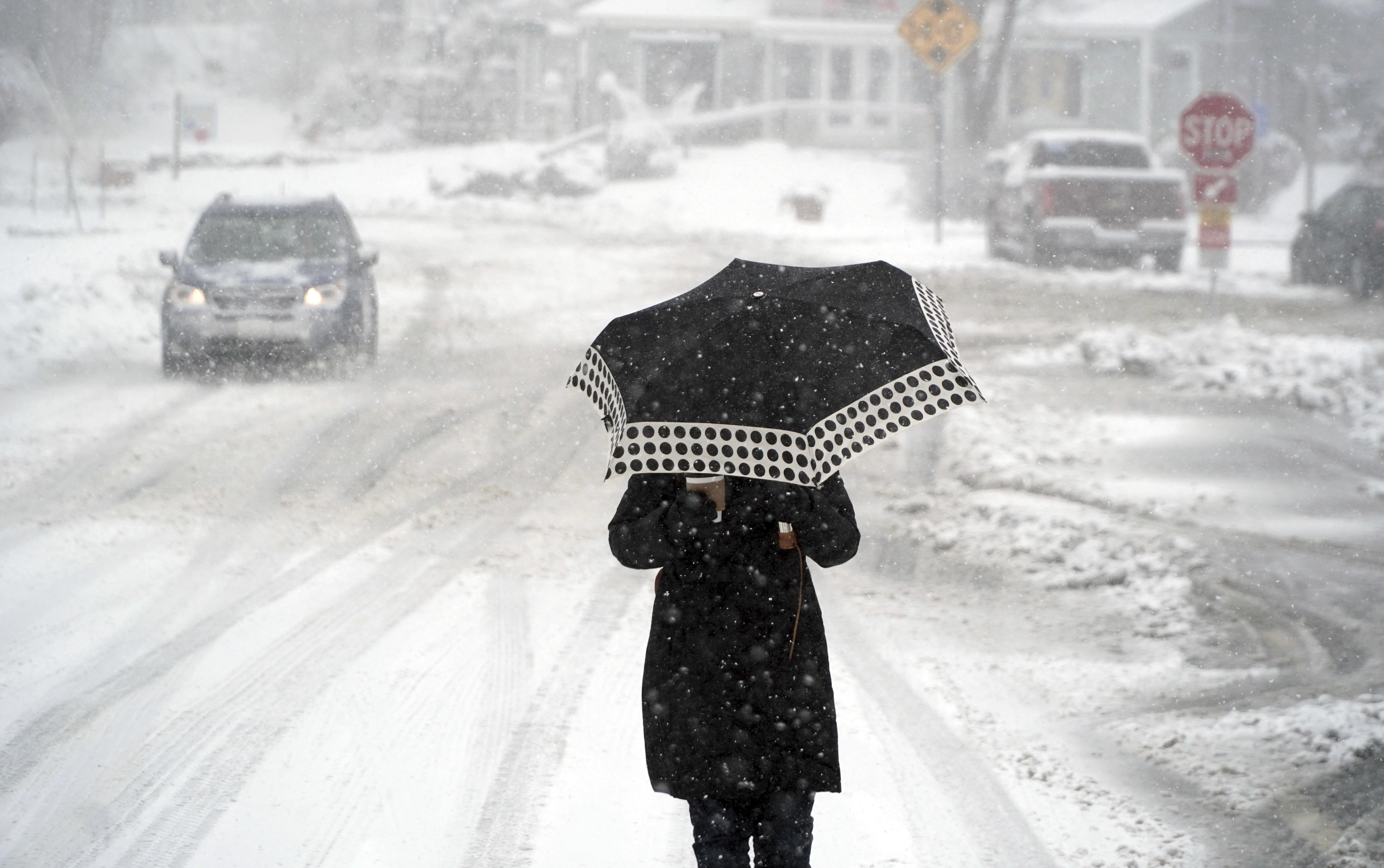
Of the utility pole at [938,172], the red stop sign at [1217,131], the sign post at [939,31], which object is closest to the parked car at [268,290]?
the red stop sign at [1217,131]

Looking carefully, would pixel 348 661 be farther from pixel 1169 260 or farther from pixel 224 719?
pixel 1169 260

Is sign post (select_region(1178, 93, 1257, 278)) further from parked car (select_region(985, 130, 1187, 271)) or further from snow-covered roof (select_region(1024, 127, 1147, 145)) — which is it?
snow-covered roof (select_region(1024, 127, 1147, 145))

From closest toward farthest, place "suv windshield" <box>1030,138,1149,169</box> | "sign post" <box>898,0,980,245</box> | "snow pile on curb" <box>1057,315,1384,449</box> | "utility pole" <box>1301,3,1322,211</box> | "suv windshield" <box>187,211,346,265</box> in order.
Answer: "snow pile on curb" <box>1057,315,1384,449</box> → "suv windshield" <box>187,211,346,265</box> → "suv windshield" <box>1030,138,1149,169</box> → "sign post" <box>898,0,980,245</box> → "utility pole" <box>1301,3,1322,211</box>

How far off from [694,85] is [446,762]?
3675 centimetres

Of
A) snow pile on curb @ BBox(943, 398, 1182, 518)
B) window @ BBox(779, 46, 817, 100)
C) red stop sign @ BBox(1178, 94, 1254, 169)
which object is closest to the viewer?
snow pile on curb @ BBox(943, 398, 1182, 518)

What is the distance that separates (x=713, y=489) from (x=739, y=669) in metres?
0.38

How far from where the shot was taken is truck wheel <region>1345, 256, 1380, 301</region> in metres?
17.7

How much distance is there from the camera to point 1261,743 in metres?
4.52

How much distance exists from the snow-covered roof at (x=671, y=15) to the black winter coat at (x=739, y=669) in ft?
125

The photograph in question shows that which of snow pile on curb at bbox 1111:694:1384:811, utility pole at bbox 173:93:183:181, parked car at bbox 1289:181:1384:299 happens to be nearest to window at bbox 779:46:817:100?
utility pole at bbox 173:93:183:181

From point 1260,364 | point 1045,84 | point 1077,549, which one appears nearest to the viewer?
point 1077,549

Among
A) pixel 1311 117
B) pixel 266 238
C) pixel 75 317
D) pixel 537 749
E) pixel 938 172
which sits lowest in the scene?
pixel 537 749

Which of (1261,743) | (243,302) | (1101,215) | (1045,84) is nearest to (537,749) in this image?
(1261,743)

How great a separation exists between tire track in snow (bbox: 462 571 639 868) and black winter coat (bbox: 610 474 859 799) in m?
1.23
